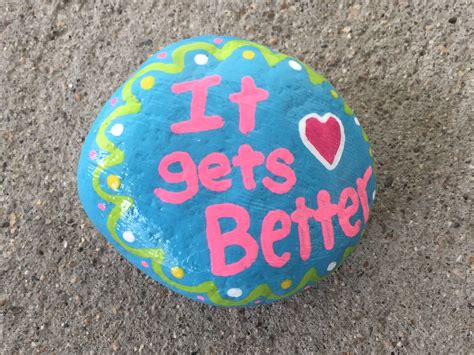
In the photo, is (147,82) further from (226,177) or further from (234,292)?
(234,292)

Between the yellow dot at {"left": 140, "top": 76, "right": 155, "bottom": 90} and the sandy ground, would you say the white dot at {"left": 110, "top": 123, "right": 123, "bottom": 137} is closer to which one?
the yellow dot at {"left": 140, "top": 76, "right": 155, "bottom": 90}

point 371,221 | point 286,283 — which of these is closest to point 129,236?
point 286,283

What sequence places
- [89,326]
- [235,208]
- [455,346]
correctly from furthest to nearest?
[89,326] < [455,346] < [235,208]

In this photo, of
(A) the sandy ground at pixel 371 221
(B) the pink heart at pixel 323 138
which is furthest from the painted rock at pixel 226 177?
(A) the sandy ground at pixel 371 221

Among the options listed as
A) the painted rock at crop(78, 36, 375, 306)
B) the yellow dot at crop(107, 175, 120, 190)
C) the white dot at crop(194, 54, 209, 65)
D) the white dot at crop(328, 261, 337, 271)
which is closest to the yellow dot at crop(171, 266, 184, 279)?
the painted rock at crop(78, 36, 375, 306)

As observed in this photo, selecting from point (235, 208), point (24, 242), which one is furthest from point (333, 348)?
point (24, 242)

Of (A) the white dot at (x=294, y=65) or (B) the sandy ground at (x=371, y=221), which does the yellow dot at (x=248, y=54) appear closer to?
(A) the white dot at (x=294, y=65)

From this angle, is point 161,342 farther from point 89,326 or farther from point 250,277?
point 250,277
